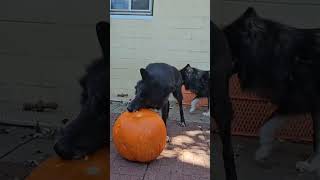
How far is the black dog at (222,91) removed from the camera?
10.1 ft

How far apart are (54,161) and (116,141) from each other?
581 mm

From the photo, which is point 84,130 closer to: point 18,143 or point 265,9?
point 18,143

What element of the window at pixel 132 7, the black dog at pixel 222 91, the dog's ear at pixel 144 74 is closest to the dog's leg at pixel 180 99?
the dog's ear at pixel 144 74

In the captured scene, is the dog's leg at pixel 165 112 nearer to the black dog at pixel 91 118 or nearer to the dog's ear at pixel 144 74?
the dog's ear at pixel 144 74

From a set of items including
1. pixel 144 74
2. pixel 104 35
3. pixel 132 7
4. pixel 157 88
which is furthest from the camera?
pixel 157 88

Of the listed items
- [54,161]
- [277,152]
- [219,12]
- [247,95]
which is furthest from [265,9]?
[54,161]

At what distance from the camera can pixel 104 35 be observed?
3137mm

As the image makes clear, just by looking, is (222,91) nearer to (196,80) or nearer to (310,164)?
(196,80)

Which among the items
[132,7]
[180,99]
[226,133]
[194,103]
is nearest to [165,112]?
[180,99]

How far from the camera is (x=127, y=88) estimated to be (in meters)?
3.76

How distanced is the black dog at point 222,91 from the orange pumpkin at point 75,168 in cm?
87

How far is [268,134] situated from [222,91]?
0.44 meters

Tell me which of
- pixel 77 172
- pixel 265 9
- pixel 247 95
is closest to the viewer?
pixel 265 9

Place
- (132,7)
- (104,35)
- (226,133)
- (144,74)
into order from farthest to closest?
1. (144,74)
2. (132,7)
3. (226,133)
4. (104,35)
